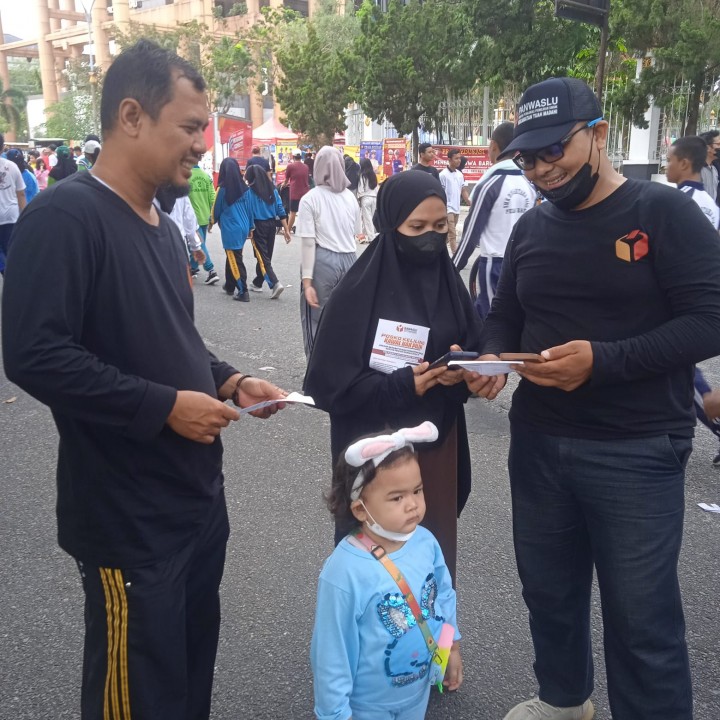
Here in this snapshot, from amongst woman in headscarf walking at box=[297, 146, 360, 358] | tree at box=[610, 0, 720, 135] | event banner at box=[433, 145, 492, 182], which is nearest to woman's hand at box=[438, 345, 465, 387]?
woman in headscarf walking at box=[297, 146, 360, 358]

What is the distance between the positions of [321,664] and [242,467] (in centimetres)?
289

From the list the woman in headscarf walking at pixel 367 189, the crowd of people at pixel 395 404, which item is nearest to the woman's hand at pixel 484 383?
the crowd of people at pixel 395 404

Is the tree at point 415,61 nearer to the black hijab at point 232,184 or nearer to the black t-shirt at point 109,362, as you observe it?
the black hijab at point 232,184

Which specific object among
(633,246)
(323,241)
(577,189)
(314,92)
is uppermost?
(314,92)

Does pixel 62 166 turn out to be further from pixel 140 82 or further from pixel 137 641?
pixel 137 641

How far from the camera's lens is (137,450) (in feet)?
6.04

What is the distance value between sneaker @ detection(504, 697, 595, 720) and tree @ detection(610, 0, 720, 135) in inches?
577

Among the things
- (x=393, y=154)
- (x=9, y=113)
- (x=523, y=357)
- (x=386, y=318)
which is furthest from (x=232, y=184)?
(x=9, y=113)

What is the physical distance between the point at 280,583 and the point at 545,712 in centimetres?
139

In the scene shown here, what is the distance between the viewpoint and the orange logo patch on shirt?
203cm

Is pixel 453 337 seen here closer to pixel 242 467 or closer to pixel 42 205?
pixel 42 205

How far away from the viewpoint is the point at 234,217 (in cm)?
1012

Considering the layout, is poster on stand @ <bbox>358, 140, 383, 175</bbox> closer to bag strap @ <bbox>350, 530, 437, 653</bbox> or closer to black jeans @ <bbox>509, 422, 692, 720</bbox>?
black jeans @ <bbox>509, 422, 692, 720</bbox>

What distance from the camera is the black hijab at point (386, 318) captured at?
2621 mm
